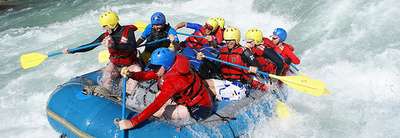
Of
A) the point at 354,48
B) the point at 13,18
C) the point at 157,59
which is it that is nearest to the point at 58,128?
the point at 157,59

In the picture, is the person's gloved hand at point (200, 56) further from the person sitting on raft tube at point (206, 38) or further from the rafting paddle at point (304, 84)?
the person sitting on raft tube at point (206, 38)

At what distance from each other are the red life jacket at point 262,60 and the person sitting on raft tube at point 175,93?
1.43m

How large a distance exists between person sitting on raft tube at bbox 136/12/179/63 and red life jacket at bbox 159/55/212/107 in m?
1.50

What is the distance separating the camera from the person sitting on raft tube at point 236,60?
630cm

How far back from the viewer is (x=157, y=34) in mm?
6973

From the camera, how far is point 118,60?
630 cm

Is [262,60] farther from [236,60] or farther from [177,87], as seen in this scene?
[177,87]

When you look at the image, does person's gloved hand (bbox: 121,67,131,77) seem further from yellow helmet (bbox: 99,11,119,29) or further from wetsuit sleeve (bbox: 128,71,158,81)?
yellow helmet (bbox: 99,11,119,29)

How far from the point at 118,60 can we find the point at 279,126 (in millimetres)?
2362

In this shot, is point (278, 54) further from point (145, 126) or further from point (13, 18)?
point (13, 18)

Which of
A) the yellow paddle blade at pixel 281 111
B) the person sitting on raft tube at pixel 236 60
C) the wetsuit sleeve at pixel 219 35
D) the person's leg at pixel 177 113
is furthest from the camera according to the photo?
the wetsuit sleeve at pixel 219 35

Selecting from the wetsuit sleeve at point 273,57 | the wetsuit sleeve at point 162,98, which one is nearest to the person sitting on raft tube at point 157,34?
the wetsuit sleeve at point 273,57

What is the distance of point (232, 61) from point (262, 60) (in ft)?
1.75

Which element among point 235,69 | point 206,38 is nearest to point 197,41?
point 206,38
